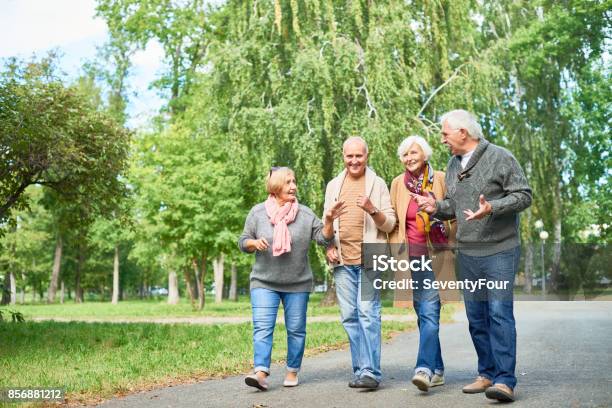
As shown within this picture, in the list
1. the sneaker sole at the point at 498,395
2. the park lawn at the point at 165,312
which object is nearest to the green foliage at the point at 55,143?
the sneaker sole at the point at 498,395

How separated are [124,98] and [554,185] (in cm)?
2535

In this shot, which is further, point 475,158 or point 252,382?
point 252,382

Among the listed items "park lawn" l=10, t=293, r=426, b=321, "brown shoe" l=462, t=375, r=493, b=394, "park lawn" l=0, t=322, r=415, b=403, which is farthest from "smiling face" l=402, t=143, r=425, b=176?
"park lawn" l=10, t=293, r=426, b=321

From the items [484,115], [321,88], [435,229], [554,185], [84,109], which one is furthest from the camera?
[554,185]

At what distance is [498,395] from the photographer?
19.3 feet

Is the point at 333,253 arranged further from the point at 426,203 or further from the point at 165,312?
the point at 165,312

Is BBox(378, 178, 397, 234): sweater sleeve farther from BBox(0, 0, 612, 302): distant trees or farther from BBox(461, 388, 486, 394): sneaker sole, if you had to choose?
BBox(0, 0, 612, 302): distant trees

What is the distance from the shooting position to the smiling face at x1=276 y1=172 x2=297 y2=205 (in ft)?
24.0

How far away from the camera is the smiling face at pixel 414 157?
22.4 ft

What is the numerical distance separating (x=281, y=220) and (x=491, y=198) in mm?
1935

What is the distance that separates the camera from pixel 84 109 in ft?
47.4

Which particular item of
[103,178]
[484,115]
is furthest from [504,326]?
[484,115]

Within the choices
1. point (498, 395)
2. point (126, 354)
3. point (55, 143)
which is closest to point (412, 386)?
point (498, 395)

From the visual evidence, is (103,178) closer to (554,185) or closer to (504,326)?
(504,326)
